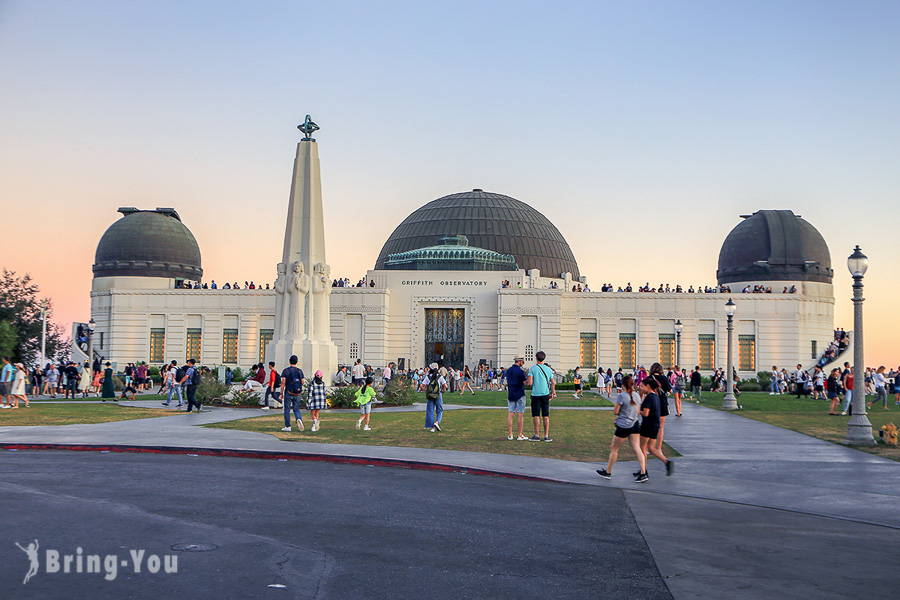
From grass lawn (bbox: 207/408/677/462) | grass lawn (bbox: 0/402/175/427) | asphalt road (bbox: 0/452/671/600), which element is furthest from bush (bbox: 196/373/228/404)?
asphalt road (bbox: 0/452/671/600)

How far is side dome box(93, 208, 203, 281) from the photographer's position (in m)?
65.0

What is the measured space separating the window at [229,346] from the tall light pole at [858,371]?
4920 cm

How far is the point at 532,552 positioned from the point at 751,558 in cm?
213

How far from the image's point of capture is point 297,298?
31281 millimetres

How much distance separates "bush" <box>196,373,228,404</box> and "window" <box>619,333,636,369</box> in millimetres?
35682

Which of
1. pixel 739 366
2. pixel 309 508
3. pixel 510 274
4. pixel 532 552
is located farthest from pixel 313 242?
pixel 739 366

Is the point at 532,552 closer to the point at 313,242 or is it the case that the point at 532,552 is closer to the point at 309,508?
the point at 309,508

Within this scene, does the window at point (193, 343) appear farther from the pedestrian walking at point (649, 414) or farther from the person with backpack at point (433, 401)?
the pedestrian walking at point (649, 414)

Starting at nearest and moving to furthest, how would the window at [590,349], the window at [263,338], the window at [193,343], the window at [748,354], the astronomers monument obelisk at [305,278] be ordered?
the astronomers monument obelisk at [305,278] < the window at [748,354] < the window at [590,349] < the window at [263,338] < the window at [193,343]

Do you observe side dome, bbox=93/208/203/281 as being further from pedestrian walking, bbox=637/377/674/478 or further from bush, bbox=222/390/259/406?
pedestrian walking, bbox=637/377/674/478

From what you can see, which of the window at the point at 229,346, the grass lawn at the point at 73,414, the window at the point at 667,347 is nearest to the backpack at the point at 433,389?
Answer: the grass lawn at the point at 73,414

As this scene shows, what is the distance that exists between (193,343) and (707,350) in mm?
38937
